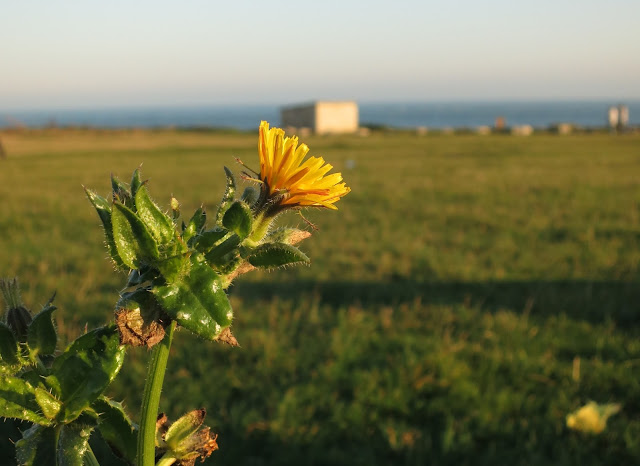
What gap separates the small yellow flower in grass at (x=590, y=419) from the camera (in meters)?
3.04

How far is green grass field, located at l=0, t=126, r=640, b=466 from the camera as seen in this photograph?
3.06 m

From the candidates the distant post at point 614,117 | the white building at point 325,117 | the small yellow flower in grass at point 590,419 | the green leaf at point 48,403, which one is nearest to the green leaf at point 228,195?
the green leaf at point 48,403

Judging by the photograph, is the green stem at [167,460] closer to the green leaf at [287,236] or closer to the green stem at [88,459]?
the green stem at [88,459]

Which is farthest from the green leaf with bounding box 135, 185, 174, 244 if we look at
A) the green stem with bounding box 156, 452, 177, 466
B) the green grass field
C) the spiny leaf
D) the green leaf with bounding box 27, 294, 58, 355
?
the green grass field

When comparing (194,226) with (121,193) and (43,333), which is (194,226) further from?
(43,333)

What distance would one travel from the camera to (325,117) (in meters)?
43.3

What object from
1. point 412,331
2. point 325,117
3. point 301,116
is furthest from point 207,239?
point 301,116

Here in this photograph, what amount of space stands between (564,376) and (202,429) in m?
3.29

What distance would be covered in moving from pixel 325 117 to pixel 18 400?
142 feet

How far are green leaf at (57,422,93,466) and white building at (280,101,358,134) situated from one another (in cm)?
4182

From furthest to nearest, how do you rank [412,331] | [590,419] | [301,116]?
[301,116]
[412,331]
[590,419]

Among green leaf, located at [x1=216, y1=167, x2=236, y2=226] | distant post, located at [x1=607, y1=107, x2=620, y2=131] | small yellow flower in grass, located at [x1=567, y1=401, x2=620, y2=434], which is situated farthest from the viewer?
distant post, located at [x1=607, y1=107, x2=620, y2=131]

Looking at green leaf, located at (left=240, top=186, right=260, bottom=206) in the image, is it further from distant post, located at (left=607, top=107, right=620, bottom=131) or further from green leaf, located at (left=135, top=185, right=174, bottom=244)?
distant post, located at (left=607, top=107, right=620, bottom=131)

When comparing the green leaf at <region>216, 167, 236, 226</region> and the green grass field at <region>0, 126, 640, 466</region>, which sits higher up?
the green leaf at <region>216, 167, 236, 226</region>
